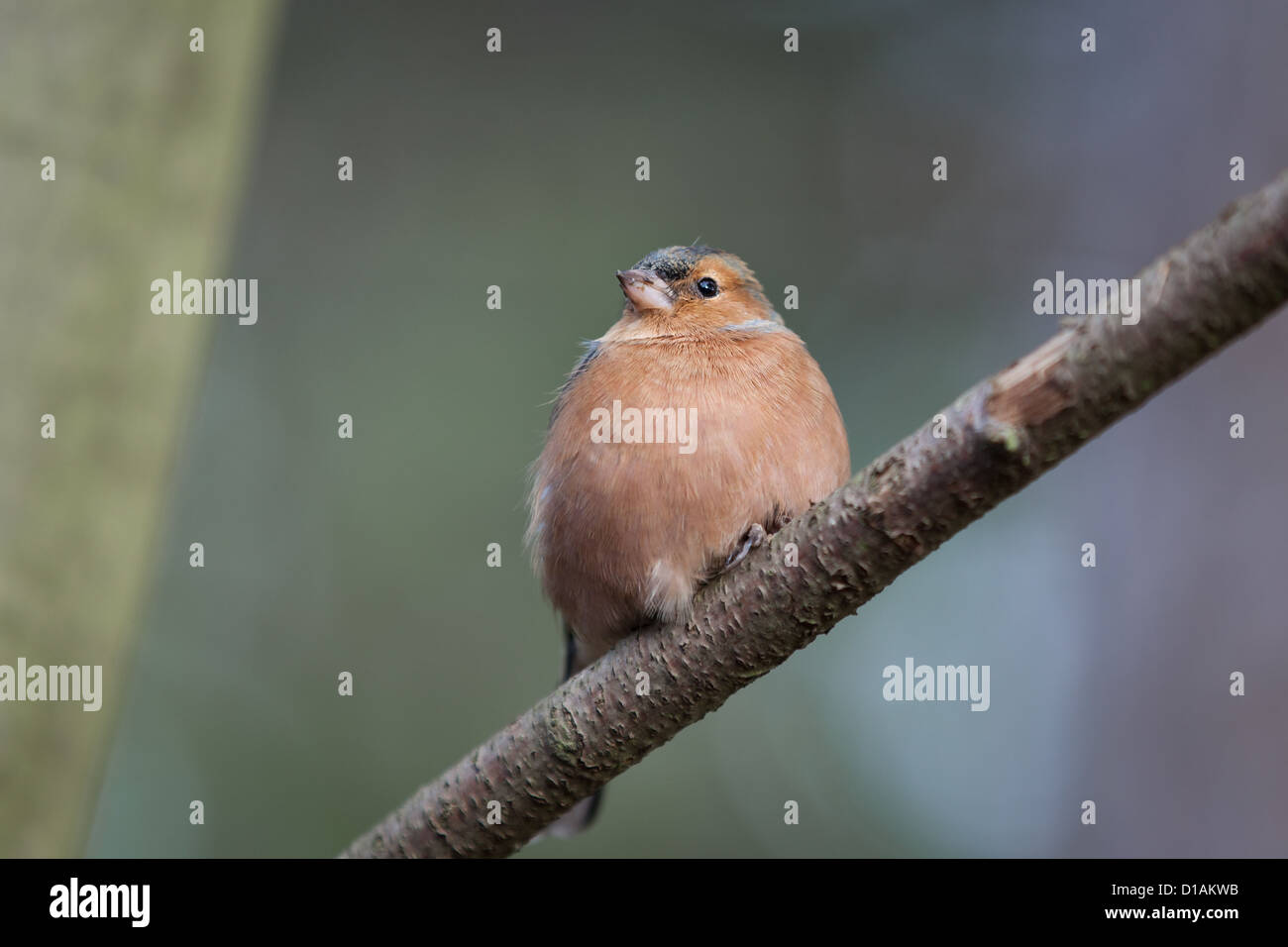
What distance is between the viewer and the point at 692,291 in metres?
4.75

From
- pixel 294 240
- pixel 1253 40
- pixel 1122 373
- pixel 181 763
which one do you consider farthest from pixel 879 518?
pixel 294 240

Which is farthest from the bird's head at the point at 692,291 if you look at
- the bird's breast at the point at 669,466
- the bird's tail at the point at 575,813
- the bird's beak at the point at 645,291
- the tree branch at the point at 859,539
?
the tree branch at the point at 859,539

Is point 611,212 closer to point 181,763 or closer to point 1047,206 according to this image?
point 1047,206

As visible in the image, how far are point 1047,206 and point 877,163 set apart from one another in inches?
59.4

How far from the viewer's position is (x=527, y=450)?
8.23m

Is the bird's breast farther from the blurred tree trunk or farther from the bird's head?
the blurred tree trunk

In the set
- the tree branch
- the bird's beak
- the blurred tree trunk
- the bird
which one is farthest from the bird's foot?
the blurred tree trunk

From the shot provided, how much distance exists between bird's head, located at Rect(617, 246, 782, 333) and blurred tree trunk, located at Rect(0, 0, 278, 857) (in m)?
1.98

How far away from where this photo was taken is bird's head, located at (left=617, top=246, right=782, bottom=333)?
4.63 meters

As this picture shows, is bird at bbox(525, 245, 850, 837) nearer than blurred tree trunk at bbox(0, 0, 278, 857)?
No

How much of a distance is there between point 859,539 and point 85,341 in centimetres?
205

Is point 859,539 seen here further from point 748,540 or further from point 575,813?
point 575,813

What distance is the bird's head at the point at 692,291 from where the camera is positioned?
463cm

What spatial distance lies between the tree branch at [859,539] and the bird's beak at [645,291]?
6.06 feet
